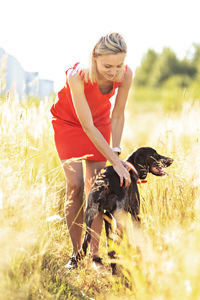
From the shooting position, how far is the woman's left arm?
134 inches

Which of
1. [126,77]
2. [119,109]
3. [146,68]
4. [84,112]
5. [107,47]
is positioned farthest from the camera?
[146,68]

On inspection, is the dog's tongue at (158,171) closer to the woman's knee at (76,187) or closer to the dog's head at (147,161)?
the dog's head at (147,161)

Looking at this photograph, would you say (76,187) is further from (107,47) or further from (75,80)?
(107,47)

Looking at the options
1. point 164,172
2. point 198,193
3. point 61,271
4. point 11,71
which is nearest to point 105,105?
point 164,172

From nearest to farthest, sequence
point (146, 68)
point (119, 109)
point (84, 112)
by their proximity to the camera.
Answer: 1. point (84, 112)
2. point (119, 109)
3. point (146, 68)

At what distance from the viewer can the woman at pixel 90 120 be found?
295 cm

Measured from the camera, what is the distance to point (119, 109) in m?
3.55

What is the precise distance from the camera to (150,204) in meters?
3.19

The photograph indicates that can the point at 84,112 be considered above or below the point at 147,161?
above

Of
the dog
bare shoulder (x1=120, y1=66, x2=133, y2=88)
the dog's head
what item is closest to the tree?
bare shoulder (x1=120, y1=66, x2=133, y2=88)

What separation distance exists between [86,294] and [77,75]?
5.37 feet

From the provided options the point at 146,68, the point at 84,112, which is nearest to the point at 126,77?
the point at 84,112

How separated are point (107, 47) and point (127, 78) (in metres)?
0.54

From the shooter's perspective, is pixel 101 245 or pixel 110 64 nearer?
pixel 110 64
